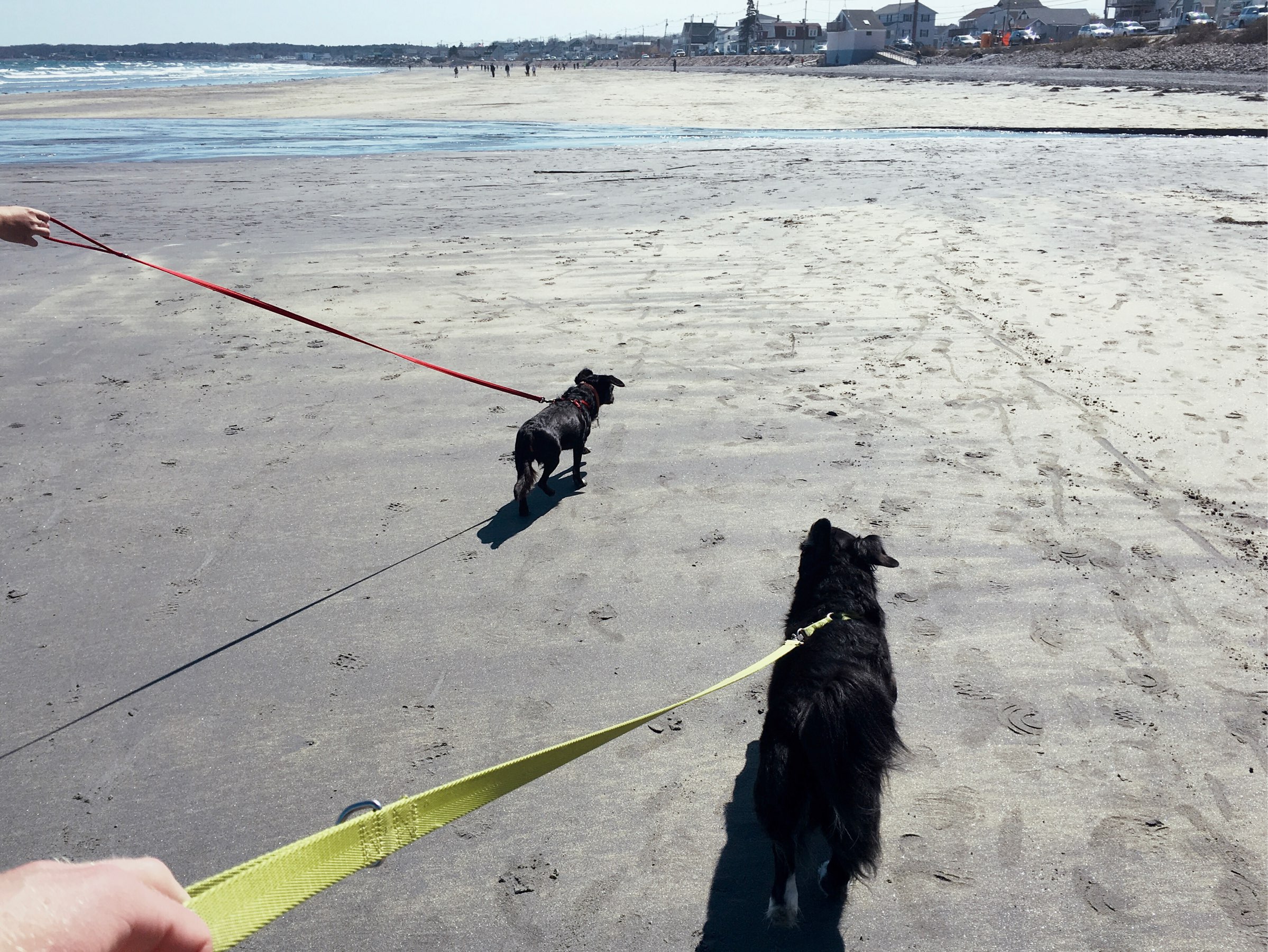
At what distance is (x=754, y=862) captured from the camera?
9.04ft

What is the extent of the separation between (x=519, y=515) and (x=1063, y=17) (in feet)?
476

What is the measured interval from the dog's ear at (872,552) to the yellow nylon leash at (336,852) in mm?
1486

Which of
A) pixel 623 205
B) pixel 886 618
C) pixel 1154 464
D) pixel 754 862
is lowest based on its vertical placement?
pixel 754 862

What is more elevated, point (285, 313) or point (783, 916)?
point (285, 313)

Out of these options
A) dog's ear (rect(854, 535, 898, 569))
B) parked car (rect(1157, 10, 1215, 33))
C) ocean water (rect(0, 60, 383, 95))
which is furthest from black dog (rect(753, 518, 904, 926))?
ocean water (rect(0, 60, 383, 95))

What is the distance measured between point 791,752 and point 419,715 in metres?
1.79

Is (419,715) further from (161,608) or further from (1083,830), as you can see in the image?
(1083,830)

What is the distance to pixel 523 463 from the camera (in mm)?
4953

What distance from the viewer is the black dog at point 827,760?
7.82 ft

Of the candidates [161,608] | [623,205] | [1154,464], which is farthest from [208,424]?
[623,205]

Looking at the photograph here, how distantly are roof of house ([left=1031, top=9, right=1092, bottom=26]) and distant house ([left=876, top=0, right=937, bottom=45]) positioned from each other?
48.7ft

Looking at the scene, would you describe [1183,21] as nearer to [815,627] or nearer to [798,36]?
[798,36]

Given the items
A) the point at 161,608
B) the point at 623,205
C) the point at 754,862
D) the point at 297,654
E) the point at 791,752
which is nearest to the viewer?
the point at 791,752

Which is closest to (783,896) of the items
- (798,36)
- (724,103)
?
(724,103)
